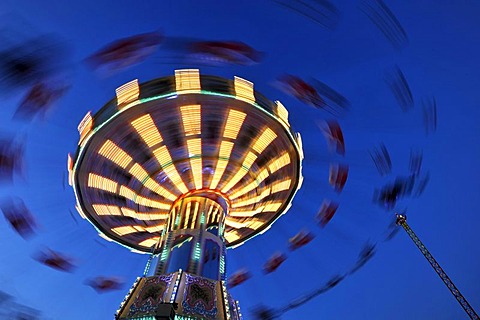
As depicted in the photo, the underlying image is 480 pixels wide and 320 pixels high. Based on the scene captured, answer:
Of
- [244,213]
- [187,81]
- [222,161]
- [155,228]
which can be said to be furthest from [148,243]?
[187,81]

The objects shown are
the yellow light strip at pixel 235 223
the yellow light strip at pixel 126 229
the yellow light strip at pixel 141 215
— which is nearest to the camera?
the yellow light strip at pixel 141 215

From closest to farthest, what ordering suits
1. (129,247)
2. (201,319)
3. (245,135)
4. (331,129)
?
(201,319)
(245,135)
(331,129)
(129,247)

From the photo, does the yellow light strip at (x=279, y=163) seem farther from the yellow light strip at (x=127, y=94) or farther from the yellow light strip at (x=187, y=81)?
the yellow light strip at (x=127, y=94)

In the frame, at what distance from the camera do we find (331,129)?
A: 42.0 feet

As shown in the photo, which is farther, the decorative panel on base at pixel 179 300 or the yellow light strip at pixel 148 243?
the yellow light strip at pixel 148 243

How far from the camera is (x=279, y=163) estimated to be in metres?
12.5

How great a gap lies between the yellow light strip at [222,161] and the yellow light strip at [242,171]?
0.44m

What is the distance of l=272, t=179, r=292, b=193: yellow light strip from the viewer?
42.0 ft

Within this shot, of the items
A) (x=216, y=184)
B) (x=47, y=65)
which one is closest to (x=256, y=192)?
(x=216, y=184)

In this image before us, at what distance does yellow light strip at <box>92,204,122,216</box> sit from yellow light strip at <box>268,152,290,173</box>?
5819 mm

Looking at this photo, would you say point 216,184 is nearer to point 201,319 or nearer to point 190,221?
point 190,221

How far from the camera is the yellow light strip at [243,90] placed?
10.7 metres

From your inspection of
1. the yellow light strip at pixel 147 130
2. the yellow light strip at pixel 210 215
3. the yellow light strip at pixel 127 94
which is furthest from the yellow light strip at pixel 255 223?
the yellow light strip at pixel 127 94

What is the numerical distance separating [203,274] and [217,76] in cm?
595
